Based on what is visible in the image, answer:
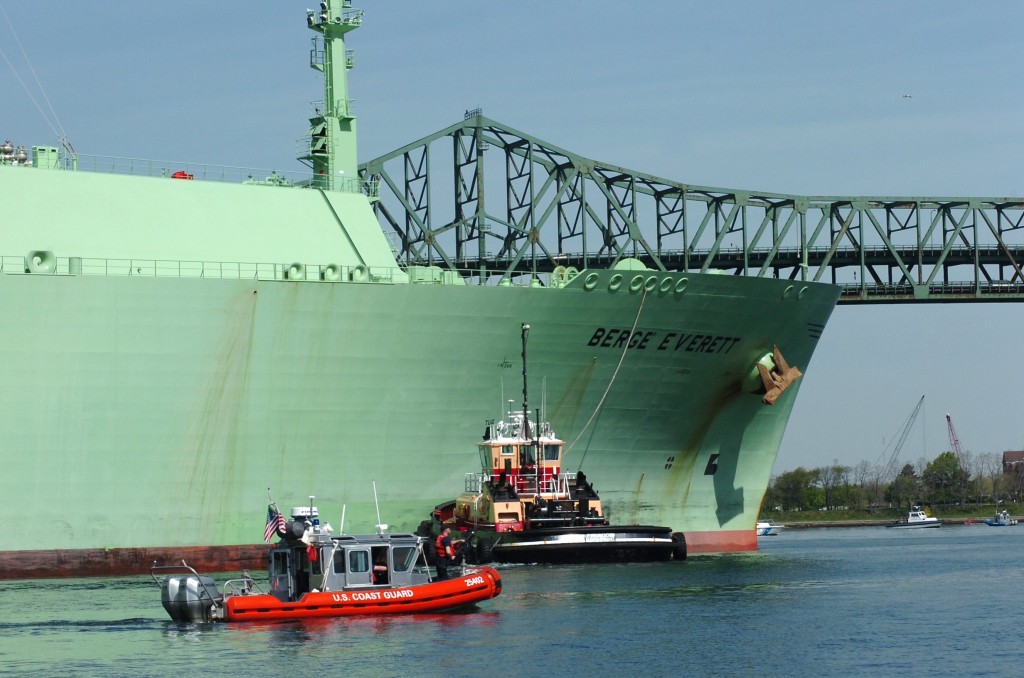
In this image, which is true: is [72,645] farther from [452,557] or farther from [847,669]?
[847,669]

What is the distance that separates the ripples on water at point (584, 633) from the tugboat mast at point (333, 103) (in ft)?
56.5

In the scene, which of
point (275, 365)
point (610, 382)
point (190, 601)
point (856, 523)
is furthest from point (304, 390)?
point (856, 523)

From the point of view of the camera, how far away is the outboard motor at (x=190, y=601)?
30.7 metres

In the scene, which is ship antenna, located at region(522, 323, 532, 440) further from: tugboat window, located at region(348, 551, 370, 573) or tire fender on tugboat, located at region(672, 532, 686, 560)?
tugboat window, located at region(348, 551, 370, 573)

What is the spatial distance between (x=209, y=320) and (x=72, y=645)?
14.6m

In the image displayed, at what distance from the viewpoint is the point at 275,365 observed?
4228 centimetres

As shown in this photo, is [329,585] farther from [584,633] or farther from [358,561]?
[584,633]

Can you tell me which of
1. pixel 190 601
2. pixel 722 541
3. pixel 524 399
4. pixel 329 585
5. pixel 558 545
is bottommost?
pixel 190 601

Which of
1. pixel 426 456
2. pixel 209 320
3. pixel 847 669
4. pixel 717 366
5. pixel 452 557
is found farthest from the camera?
pixel 717 366

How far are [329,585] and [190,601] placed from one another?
2.79 m

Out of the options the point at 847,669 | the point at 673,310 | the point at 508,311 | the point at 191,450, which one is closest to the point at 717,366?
the point at 673,310

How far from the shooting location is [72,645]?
28094mm

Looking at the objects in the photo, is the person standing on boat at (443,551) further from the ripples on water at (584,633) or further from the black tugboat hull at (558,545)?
the black tugboat hull at (558,545)

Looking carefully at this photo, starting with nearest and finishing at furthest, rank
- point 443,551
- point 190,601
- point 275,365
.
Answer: point 190,601 → point 443,551 → point 275,365
